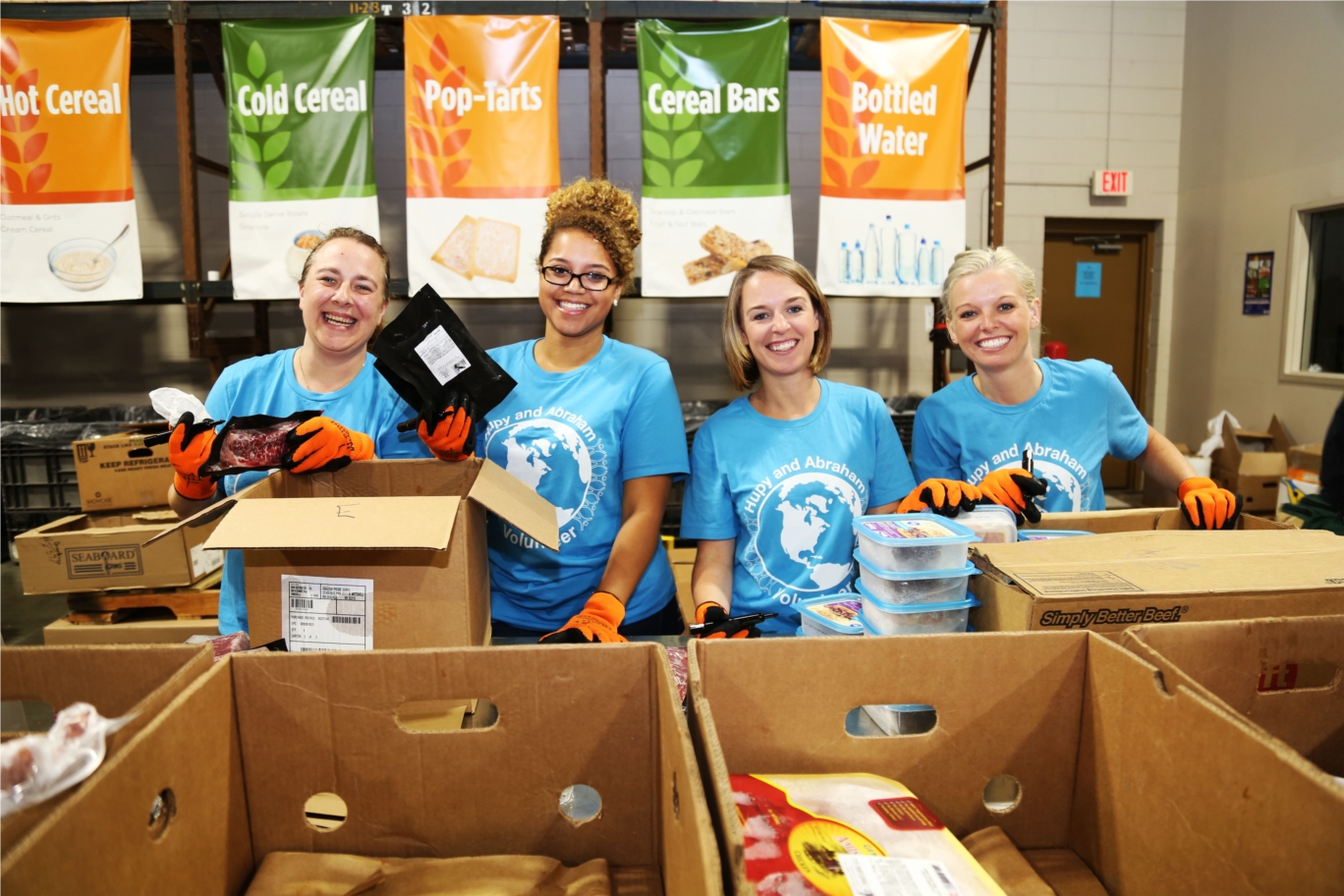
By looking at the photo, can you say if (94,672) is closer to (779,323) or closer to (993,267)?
(779,323)

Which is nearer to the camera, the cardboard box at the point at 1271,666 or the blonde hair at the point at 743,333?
the cardboard box at the point at 1271,666

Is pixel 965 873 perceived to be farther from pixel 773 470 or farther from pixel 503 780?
pixel 773 470

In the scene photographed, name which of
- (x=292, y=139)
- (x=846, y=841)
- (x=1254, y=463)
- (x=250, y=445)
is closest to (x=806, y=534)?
(x=846, y=841)

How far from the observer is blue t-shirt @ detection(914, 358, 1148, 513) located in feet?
5.48

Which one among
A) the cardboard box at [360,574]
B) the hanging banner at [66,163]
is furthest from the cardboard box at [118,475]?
the cardboard box at [360,574]

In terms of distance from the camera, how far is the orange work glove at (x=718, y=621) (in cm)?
113

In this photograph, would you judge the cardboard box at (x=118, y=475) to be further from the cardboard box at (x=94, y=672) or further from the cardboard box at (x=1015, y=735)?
the cardboard box at (x=1015, y=735)

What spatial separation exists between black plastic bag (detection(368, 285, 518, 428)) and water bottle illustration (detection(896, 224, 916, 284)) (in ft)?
8.80

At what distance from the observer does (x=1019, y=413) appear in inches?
67.6

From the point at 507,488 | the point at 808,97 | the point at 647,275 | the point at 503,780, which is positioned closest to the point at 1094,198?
the point at 808,97

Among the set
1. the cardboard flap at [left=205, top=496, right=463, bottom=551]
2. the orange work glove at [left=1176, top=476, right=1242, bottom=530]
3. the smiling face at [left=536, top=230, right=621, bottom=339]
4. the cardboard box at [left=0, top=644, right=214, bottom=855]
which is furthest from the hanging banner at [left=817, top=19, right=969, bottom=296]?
the cardboard box at [left=0, top=644, right=214, bottom=855]

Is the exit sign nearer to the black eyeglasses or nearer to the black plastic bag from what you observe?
the black eyeglasses

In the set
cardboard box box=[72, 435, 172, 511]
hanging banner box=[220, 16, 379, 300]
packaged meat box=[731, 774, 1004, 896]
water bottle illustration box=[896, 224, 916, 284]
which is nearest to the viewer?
packaged meat box=[731, 774, 1004, 896]

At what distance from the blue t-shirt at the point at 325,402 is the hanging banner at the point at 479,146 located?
6.13 feet
